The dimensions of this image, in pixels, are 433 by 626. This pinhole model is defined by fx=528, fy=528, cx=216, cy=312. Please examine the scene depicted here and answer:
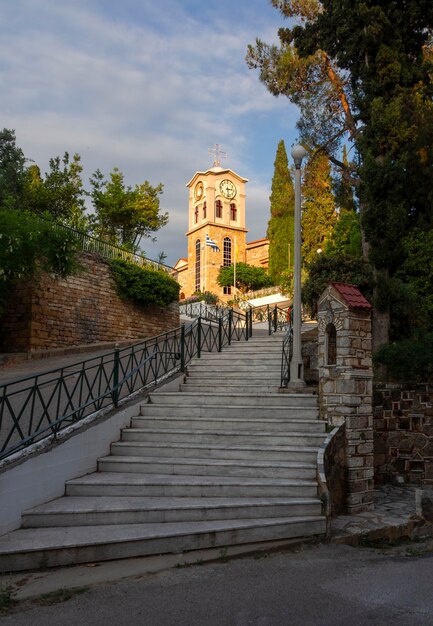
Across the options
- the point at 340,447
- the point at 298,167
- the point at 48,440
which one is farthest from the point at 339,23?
the point at 48,440

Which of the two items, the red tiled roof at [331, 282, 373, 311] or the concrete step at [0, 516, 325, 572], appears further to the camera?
the red tiled roof at [331, 282, 373, 311]

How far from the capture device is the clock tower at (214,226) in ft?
174

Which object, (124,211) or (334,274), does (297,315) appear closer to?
(334,274)

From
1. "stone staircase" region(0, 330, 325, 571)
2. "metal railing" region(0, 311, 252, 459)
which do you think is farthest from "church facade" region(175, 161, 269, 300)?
"stone staircase" region(0, 330, 325, 571)

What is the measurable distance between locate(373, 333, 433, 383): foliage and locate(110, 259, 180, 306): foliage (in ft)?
44.5

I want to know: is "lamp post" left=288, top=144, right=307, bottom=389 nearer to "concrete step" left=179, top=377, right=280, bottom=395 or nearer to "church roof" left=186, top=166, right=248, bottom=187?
"concrete step" left=179, top=377, right=280, bottom=395

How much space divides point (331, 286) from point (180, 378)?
438cm

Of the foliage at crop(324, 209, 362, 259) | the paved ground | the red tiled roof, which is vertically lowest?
the paved ground

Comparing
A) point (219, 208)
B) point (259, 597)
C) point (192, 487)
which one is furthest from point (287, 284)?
point (259, 597)

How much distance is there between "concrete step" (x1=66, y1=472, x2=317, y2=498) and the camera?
6.46 metres

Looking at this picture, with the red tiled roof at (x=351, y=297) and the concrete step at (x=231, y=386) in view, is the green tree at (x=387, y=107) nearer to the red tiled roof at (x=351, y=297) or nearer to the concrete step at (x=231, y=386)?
the concrete step at (x=231, y=386)

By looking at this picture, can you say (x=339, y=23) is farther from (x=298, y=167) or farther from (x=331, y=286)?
(x=331, y=286)

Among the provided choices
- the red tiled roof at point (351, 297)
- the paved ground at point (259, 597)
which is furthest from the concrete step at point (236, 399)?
the paved ground at point (259, 597)

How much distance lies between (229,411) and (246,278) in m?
40.6
